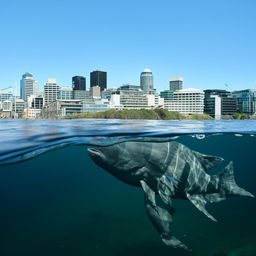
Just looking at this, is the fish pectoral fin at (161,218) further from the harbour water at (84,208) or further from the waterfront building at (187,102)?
the waterfront building at (187,102)

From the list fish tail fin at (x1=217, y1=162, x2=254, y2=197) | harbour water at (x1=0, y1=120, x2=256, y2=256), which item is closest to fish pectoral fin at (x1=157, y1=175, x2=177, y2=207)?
fish tail fin at (x1=217, y1=162, x2=254, y2=197)

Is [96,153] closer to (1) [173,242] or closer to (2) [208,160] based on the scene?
(1) [173,242]

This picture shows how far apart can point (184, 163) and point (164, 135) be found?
4.73 metres

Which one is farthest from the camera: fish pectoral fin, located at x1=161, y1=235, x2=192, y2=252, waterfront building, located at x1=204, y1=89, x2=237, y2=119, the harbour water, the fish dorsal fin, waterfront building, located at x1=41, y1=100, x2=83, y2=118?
waterfront building, located at x1=204, y1=89, x2=237, y2=119

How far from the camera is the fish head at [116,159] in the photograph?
27.2 feet

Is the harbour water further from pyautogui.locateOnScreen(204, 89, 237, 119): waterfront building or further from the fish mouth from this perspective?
pyautogui.locateOnScreen(204, 89, 237, 119): waterfront building

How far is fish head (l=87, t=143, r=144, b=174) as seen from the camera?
8.28 m

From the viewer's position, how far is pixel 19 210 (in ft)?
44.1

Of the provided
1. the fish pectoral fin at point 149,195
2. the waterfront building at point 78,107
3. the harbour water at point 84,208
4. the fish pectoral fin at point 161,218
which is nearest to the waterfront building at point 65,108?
the waterfront building at point 78,107

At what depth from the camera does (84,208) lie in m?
16.0

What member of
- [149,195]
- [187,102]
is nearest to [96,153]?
[149,195]

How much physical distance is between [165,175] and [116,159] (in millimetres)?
1629

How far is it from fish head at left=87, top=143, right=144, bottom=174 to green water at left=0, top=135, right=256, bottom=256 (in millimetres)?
3789

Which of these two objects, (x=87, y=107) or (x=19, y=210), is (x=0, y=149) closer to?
(x=19, y=210)
